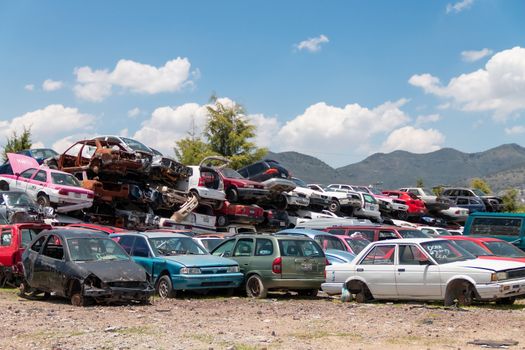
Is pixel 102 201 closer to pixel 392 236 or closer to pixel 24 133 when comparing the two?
pixel 392 236

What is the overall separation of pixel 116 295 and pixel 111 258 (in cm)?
115

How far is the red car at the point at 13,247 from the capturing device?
16359 mm

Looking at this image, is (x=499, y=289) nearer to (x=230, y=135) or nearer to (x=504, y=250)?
(x=504, y=250)

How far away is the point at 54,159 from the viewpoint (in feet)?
94.8

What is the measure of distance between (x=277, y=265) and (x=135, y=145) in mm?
14031

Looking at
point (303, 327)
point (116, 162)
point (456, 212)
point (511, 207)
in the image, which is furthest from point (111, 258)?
point (511, 207)

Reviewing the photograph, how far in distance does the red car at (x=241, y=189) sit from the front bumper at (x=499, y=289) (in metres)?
16.0

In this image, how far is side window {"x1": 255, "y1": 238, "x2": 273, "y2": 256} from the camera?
15.9 m

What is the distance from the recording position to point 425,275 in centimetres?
1368

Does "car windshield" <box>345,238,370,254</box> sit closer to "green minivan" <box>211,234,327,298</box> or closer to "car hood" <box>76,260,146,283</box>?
"green minivan" <box>211,234,327,298</box>

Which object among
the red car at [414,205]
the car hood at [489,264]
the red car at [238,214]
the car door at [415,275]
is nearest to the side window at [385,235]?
the car door at [415,275]

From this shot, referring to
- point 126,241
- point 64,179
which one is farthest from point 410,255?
point 64,179

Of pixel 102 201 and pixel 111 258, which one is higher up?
pixel 102 201

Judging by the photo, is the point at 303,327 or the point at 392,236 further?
the point at 392,236
